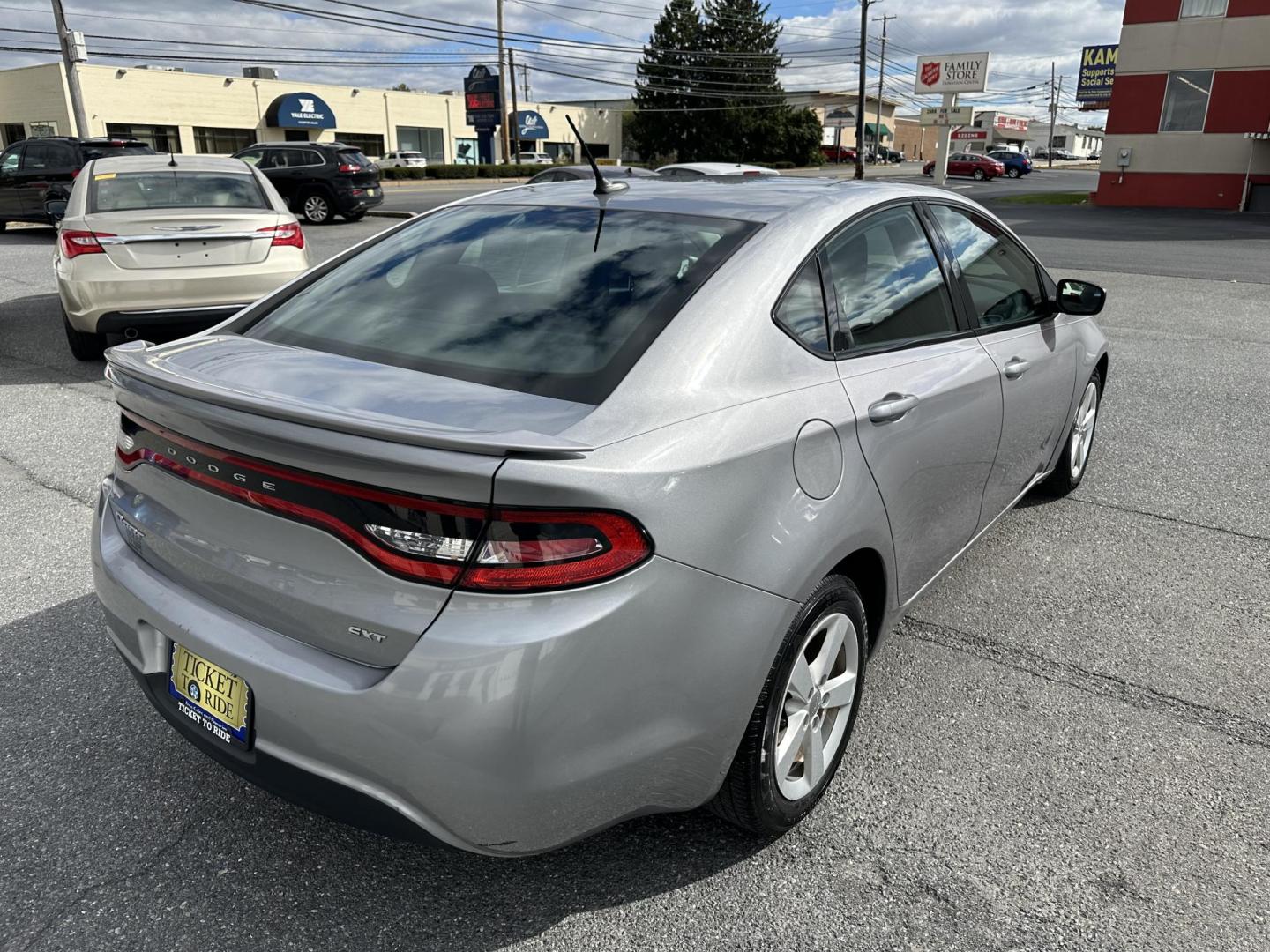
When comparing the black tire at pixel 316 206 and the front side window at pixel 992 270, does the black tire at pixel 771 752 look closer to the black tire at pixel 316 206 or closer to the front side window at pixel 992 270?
the front side window at pixel 992 270

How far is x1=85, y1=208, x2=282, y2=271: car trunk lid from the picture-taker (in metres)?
6.94

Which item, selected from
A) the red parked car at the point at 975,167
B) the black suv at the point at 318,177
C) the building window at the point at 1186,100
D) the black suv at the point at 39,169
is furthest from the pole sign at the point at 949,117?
the red parked car at the point at 975,167

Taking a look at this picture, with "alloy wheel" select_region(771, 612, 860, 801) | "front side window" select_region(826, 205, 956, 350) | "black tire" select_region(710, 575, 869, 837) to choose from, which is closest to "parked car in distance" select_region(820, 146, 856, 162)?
"front side window" select_region(826, 205, 956, 350)

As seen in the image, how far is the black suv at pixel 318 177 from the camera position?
20.3 meters

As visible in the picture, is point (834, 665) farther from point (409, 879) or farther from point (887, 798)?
point (409, 879)

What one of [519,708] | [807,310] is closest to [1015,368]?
[807,310]

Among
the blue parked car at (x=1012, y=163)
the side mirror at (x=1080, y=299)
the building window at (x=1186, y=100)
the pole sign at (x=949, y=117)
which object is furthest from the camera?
the blue parked car at (x=1012, y=163)

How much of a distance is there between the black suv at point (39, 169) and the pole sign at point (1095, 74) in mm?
75366

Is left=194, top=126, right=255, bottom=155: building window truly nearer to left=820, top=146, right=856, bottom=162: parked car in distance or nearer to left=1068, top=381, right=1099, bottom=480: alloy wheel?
left=820, top=146, right=856, bottom=162: parked car in distance

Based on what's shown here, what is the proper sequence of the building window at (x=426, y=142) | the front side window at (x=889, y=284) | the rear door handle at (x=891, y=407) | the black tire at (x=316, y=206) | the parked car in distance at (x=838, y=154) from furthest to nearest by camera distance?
the parked car in distance at (x=838, y=154) < the building window at (x=426, y=142) < the black tire at (x=316, y=206) < the front side window at (x=889, y=284) < the rear door handle at (x=891, y=407)

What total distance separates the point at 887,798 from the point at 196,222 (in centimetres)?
654

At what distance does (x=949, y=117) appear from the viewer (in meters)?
25.9

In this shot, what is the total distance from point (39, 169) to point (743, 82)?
60839 mm

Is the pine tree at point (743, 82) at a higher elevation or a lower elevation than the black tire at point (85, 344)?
higher
